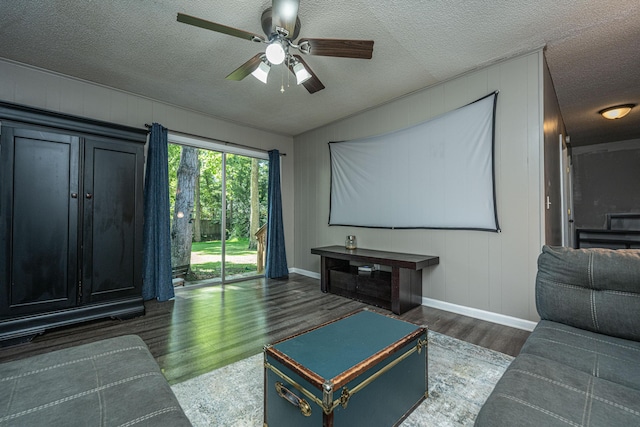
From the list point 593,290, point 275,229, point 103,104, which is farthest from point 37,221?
point 593,290

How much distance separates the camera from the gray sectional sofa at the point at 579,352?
0.87 m

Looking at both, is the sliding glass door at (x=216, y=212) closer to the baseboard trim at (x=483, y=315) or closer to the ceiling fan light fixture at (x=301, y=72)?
the ceiling fan light fixture at (x=301, y=72)

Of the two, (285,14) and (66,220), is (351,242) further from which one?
(66,220)

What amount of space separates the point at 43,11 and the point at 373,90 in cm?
308

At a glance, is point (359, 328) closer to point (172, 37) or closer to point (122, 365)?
point (122, 365)

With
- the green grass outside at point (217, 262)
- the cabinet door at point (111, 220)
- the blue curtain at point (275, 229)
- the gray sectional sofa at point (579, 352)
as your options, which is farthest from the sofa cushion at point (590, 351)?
the green grass outside at point (217, 262)

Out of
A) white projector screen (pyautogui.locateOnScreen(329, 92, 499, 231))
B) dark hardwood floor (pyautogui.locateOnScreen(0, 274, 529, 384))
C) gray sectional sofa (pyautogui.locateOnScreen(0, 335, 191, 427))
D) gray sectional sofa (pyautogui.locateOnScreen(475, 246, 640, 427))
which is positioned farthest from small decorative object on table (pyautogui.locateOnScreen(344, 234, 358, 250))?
gray sectional sofa (pyautogui.locateOnScreen(0, 335, 191, 427))

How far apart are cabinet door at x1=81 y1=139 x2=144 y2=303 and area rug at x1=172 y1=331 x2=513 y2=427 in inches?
65.9

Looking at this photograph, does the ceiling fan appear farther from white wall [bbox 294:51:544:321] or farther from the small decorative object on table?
the small decorative object on table

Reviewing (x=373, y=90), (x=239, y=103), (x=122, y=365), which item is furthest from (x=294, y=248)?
(x=122, y=365)

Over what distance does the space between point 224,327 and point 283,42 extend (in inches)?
101

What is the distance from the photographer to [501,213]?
2730 millimetres

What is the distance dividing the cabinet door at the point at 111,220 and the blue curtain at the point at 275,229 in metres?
2.10

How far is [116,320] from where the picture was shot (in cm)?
278
